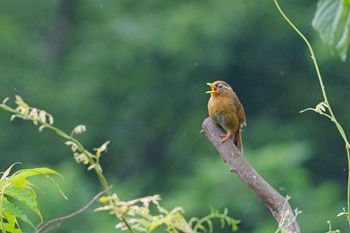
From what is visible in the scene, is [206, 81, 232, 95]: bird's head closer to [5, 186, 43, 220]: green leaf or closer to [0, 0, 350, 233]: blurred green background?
[5, 186, 43, 220]: green leaf

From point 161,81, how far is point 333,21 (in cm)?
2132

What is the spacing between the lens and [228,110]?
353 centimetres

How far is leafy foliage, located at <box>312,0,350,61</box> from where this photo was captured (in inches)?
44.0

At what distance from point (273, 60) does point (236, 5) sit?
48.7 inches

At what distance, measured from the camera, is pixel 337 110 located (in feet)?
64.8

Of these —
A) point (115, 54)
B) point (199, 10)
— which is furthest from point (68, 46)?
point (199, 10)

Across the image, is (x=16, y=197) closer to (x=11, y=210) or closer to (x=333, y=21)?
(x=11, y=210)

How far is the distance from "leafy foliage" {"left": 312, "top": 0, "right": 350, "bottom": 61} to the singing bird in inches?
78.0

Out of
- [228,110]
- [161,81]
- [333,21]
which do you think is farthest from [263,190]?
[161,81]

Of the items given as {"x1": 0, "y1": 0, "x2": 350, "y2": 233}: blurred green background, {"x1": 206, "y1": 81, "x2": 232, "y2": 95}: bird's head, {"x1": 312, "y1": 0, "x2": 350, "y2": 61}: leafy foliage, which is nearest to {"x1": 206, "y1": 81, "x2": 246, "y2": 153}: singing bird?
{"x1": 206, "y1": 81, "x2": 232, "y2": 95}: bird's head

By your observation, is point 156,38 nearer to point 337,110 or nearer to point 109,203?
point 337,110

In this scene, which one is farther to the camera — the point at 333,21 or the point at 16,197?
the point at 16,197

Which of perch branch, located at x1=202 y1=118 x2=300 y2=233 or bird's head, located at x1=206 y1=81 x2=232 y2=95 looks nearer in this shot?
perch branch, located at x1=202 y1=118 x2=300 y2=233

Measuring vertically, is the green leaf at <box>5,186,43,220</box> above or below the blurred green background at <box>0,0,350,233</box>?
below
